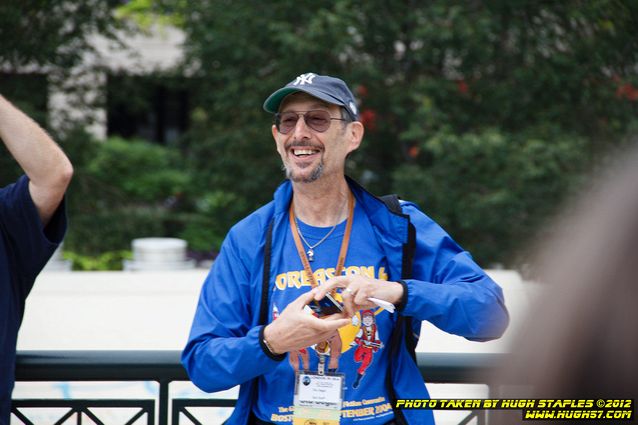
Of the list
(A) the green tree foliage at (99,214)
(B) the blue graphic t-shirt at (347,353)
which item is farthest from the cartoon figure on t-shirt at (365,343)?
(A) the green tree foliage at (99,214)

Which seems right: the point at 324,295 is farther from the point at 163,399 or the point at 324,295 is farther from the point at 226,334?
the point at 163,399

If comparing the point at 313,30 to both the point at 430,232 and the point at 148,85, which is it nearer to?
the point at 148,85

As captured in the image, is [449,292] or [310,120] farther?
[310,120]

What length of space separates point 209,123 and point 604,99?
588cm

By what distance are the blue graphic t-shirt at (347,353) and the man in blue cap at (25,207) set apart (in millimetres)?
833

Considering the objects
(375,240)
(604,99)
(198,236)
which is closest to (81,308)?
(375,240)

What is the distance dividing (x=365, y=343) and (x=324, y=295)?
29cm

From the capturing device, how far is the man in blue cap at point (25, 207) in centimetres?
273

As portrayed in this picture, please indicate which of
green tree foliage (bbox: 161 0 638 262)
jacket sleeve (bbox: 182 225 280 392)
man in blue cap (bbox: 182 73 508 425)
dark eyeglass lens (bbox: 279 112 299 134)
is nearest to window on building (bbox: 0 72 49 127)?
green tree foliage (bbox: 161 0 638 262)

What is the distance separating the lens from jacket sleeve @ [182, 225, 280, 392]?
2.44m

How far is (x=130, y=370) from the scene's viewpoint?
9.95 feet

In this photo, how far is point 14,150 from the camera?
2803 millimetres

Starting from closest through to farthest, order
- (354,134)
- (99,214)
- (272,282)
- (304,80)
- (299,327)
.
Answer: (299,327) → (272,282) → (304,80) → (354,134) → (99,214)

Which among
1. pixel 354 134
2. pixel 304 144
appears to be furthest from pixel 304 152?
pixel 354 134
